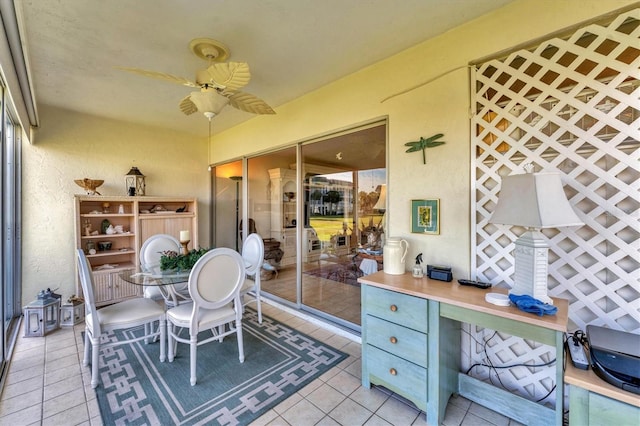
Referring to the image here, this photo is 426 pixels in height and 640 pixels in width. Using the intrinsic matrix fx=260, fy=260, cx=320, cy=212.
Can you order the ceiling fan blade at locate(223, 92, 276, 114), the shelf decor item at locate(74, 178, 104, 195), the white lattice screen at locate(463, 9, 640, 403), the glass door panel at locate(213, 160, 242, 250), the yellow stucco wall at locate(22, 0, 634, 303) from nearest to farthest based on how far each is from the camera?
the white lattice screen at locate(463, 9, 640, 403) → the yellow stucco wall at locate(22, 0, 634, 303) → the ceiling fan blade at locate(223, 92, 276, 114) → the shelf decor item at locate(74, 178, 104, 195) → the glass door panel at locate(213, 160, 242, 250)

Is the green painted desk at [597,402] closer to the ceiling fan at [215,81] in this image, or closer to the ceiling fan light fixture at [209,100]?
the ceiling fan at [215,81]

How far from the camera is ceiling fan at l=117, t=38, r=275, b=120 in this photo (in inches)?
71.9

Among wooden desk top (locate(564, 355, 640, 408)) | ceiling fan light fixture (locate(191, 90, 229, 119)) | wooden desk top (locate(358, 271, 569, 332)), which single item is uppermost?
ceiling fan light fixture (locate(191, 90, 229, 119))

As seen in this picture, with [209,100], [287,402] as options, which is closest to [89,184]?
[209,100]

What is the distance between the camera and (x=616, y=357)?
3.79ft

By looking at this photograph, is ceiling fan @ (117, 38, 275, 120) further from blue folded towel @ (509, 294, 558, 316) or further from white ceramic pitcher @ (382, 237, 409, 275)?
blue folded towel @ (509, 294, 558, 316)

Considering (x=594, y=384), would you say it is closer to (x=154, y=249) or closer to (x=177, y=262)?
(x=177, y=262)

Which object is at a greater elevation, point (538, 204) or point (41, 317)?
point (538, 204)

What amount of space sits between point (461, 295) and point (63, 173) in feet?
16.1

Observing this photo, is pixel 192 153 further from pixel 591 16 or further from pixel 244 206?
pixel 591 16

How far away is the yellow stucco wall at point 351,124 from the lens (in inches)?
75.0

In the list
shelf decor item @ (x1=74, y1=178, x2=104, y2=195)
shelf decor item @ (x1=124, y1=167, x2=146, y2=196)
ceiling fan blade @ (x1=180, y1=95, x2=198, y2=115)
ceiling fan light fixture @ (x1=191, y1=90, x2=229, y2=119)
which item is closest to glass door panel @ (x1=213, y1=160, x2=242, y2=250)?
shelf decor item @ (x1=124, y1=167, x2=146, y2=196)

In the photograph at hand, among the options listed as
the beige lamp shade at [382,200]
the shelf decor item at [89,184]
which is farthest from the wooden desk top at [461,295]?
the shelf decor item at [89,184]

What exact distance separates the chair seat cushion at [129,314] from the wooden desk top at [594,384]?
110 inches
